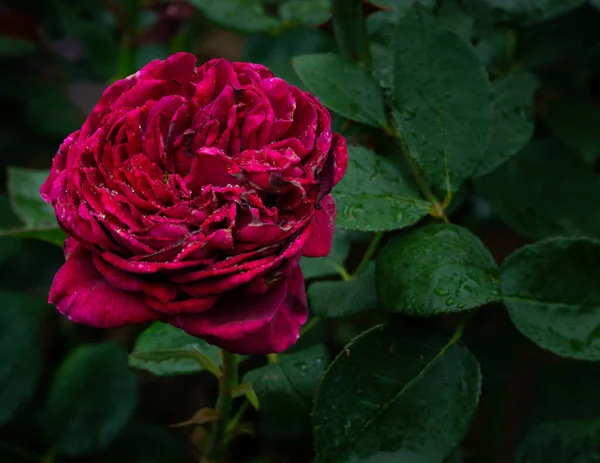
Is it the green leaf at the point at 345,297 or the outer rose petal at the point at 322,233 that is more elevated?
the outer rose petal at the point at 322,233

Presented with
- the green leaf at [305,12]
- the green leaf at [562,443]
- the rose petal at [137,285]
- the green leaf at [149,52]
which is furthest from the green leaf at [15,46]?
the green leaf at [562,443]

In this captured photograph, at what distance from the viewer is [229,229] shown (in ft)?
1.26

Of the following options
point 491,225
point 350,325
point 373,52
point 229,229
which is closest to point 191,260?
point 229,229

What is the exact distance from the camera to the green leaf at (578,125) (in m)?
0.91

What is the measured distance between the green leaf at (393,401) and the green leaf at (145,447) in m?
0.55

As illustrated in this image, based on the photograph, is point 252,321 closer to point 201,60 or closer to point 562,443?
point 562,443

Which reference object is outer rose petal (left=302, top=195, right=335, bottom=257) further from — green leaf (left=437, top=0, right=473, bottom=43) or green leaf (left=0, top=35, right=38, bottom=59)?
green leaf (left=0, top=35, right=38, bottom=59)

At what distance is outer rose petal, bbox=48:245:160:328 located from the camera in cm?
39

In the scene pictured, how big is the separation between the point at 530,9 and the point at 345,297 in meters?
0.35

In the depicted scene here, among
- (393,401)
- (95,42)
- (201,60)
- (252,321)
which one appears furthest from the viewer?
(201,60)

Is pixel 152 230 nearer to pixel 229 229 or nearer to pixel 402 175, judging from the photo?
pixel 229 229

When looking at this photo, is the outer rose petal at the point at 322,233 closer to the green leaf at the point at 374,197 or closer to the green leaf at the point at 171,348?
the green leaf at the point at 374,197

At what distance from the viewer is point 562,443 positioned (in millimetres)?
661

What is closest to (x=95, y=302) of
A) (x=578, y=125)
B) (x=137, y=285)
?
(x=137, y=285)
